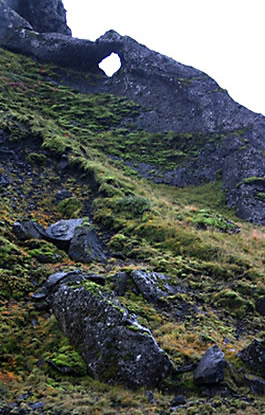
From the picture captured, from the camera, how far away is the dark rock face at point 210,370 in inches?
319

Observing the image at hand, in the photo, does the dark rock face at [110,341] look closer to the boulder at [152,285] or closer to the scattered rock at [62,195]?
the boulder at [152,285]

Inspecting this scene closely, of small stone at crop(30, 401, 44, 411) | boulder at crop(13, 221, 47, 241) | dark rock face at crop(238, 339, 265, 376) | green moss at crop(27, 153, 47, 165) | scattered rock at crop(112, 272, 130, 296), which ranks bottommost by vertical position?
small stone at crop(30, 401, 44, 411)

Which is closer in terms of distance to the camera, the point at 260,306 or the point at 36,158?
the point at 260,306

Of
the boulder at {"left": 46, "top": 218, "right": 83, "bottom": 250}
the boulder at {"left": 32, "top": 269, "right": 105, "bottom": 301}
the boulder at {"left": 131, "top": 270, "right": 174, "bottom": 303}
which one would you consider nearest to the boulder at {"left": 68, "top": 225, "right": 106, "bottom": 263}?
the boulder at {"left": 46, "top": 218, "right": 83, "bottom": 250}

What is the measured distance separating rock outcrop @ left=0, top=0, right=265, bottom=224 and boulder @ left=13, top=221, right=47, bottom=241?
17071 mm

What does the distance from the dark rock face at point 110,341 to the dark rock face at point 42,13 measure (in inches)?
2212

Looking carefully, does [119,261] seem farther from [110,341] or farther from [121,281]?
[110,341]

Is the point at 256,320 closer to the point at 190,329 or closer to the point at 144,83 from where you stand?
the point at 190,329

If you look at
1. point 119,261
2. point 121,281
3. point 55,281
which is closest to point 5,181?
point 119,261

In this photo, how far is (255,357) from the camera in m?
9.05

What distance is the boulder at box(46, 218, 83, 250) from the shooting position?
15.1 metres

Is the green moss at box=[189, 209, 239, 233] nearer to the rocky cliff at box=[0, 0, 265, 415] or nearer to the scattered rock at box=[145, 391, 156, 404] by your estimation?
the rocky cliff at box=[0, 0, 265, 415]

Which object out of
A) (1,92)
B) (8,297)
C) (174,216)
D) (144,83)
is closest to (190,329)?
(8,297)

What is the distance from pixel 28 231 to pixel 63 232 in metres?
1.61
